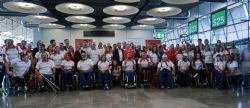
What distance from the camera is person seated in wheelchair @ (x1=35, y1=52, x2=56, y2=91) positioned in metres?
6.32

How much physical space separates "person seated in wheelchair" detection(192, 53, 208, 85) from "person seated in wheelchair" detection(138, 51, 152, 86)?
1425mm

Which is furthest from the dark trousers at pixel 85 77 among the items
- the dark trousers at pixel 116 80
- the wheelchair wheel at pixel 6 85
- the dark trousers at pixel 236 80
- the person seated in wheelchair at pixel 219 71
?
the dark trousers at pixel 236 80

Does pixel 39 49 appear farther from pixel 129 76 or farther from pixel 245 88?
pixel 245 88

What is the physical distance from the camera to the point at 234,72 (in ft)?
22.5

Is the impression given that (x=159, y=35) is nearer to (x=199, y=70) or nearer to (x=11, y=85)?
(x=199, y=70)

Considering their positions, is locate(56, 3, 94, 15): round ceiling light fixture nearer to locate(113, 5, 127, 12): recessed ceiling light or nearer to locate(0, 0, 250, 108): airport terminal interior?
locate(0, 0, 250, 108): airport terminal interior

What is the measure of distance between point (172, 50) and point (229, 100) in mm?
3355

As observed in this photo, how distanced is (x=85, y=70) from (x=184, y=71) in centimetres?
309

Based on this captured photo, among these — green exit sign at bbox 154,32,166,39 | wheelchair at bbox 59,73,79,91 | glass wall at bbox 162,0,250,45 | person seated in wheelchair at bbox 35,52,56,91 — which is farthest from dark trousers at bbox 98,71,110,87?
green exit sign at bbox 154,32,166,39

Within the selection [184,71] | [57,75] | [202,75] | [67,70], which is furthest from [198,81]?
[57,75]

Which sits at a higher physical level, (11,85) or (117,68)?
(117,68)

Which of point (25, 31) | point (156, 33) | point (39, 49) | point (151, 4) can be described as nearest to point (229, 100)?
point (39, 49)

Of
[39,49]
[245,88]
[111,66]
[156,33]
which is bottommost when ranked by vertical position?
[245,88]

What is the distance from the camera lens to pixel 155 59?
7645mm
